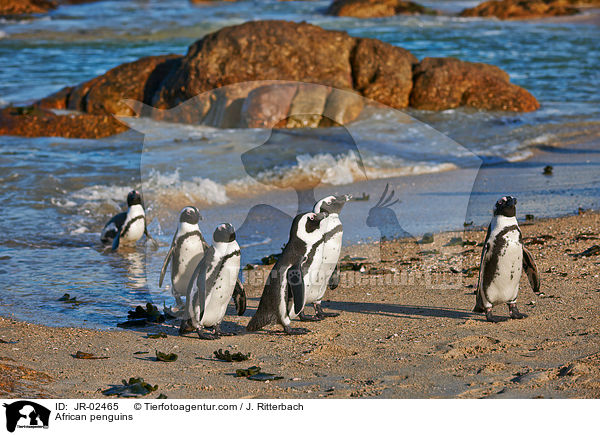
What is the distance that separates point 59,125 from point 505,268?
11351mm

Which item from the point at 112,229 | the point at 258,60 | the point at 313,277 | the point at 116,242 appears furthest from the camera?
the point at 258,60

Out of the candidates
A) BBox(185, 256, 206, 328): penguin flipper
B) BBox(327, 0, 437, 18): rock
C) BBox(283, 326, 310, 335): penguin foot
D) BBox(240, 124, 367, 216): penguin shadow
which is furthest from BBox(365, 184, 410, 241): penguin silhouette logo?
BBox(327, 0, 437, 18): rock

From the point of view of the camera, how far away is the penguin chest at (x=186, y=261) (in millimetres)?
6634

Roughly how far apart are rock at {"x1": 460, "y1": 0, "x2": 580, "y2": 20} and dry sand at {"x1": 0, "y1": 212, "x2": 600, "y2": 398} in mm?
30801

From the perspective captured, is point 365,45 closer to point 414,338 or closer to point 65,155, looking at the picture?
point 65,155

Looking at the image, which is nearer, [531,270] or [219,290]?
[219,290]

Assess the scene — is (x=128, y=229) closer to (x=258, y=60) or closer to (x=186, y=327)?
(x=186, y=327)

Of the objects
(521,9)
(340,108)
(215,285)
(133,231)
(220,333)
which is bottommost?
(133,231)

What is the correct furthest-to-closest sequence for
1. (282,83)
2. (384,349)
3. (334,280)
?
(282,83), (334,280), (384,349)

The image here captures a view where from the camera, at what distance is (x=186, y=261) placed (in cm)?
664

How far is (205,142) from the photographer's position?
14.2 metres

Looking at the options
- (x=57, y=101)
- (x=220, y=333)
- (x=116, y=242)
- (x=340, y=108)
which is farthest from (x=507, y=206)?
(x=57, y=101)

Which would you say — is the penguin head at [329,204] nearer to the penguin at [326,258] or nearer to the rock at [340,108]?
the penguin at [326,258]

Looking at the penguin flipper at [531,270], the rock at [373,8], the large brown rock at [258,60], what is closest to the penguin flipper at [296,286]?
the penguin flipper at [531,270]
